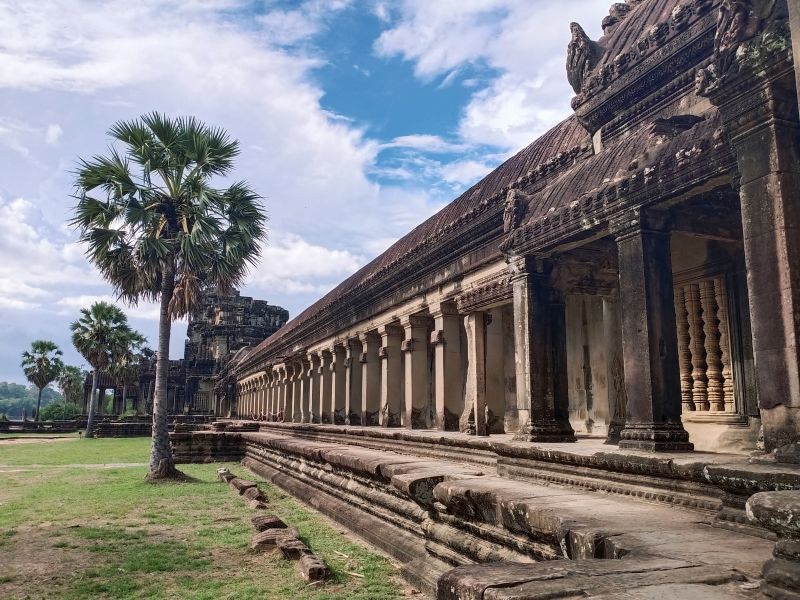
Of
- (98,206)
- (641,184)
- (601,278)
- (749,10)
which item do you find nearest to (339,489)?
(601,278)

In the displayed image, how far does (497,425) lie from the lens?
10523 millimetres

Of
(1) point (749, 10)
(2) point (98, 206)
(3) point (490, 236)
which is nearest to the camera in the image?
(1) point (749, 10)

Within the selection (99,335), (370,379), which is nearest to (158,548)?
(370,379)

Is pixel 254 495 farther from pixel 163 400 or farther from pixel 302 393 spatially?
pixel 302 393

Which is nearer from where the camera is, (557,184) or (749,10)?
(749,10)

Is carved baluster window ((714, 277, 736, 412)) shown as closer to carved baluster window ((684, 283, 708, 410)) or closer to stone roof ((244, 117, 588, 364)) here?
carved baluster window ((684, 283, 708, 410))

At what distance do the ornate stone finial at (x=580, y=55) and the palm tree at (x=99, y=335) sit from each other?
4255cm

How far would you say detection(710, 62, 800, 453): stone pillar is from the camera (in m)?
4.06

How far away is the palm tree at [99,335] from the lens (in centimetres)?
4372

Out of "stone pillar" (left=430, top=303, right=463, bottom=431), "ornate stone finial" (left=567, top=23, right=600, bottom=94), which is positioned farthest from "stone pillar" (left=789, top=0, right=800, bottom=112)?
"stone pillar" (left=430, top=303, right=463, bottom=431)

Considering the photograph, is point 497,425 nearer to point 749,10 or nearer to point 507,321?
point 507,321

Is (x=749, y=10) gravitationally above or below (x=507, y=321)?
above

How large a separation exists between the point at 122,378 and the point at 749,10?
51.5 metres

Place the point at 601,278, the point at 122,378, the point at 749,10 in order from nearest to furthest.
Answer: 1. the point at 749,10
2. the point at 601,278
3. the point at 122,378
